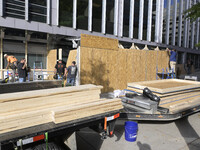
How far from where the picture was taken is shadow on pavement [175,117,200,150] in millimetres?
4402

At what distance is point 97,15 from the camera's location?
54.7 ft

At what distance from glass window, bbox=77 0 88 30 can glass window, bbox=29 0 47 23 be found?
321 centimetres

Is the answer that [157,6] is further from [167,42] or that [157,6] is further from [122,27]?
[122,27]

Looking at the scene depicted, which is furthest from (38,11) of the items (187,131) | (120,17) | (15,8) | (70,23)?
(187,131)

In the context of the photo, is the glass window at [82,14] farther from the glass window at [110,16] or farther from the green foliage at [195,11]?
the green foliage at [195,11]

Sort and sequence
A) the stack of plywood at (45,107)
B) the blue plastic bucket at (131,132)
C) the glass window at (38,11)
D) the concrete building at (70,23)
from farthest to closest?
Result: the glass window at (38,11) < the concrete building at (70,23) < the blue plastic bucket at (131,132) < the stack of plywood at (45,107)

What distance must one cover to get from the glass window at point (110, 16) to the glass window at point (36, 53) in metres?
7.14

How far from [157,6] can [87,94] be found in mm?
23102

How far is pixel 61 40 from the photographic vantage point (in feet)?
53.3

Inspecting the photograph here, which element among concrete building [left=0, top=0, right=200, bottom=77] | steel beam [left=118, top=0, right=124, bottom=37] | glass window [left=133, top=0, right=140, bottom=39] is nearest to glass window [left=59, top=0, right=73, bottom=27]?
concrete building [left=0, top=0, right=200, bottom=77]

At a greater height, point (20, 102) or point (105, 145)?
point (20, 102)

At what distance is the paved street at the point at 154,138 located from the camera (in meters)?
4.02

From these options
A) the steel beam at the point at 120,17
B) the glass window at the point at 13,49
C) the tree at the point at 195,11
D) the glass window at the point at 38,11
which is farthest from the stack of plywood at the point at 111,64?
the glass window at the point at 13,49

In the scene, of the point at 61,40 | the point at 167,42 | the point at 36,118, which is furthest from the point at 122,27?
the point at 36,118
